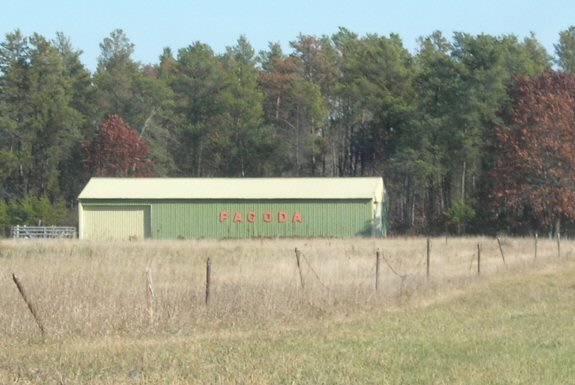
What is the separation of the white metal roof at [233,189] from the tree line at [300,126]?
8.46 metres

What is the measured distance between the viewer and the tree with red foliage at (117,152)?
64.0 metres

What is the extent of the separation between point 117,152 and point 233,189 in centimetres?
1478

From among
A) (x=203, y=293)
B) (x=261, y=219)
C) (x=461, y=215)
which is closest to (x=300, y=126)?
(x=461, y=215)

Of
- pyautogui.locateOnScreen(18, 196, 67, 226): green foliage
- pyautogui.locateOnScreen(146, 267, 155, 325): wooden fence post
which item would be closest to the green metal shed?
pyautogui.locateOnScreen(18, 196, 67, 226): green foliage

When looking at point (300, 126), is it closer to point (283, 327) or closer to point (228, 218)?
point (228, 218)

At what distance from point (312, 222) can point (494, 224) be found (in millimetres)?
12605

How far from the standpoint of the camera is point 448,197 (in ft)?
223

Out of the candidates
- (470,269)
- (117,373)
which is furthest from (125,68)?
(117,373)

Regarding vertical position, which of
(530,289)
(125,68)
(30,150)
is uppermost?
(125,68)

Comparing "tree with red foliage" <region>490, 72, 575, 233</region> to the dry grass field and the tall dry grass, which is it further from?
the dry grass field

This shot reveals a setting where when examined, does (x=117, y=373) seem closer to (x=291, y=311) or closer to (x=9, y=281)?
(x=291, y=311)

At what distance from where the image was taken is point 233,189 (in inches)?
2076

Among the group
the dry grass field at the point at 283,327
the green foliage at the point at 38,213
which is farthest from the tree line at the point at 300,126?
the dry grass field at the point at 283,327

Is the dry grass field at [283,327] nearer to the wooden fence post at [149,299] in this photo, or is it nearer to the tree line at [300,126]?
the wooden fence post at [149,299]
